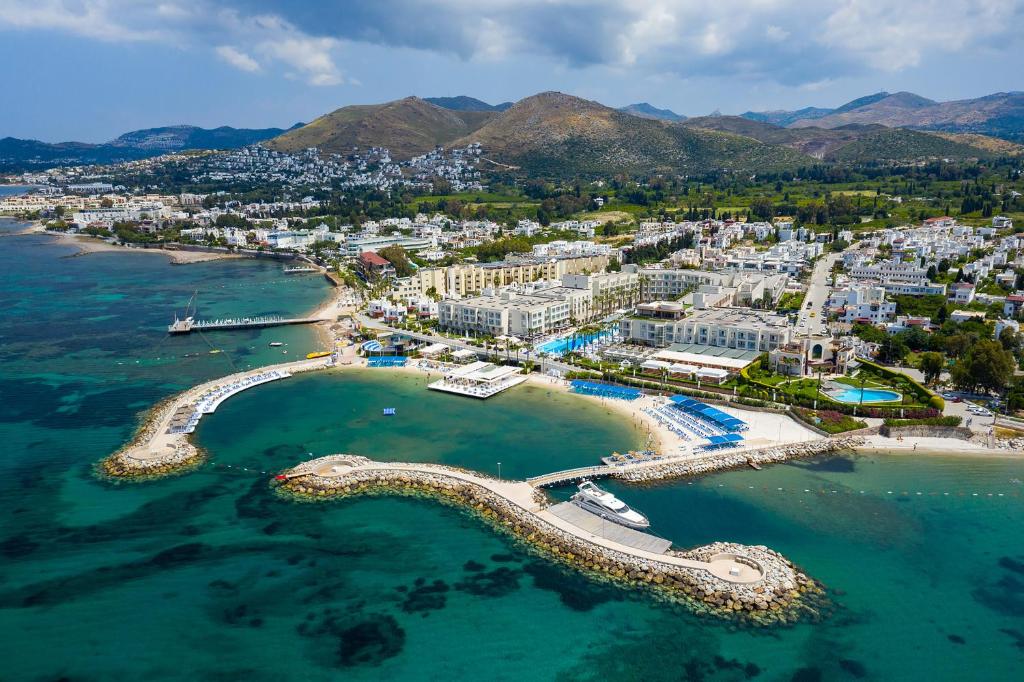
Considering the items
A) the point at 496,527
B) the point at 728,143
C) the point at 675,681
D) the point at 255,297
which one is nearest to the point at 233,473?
the point at 496,527

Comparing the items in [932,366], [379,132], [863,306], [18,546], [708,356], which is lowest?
[18,546]

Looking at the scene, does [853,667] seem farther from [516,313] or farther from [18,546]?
[516,313]

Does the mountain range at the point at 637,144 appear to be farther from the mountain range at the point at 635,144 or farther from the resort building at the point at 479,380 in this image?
the resort building at the point at 479,380

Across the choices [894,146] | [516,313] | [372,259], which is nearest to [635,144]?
[894,146]

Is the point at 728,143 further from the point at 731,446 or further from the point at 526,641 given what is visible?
the point at 526,641

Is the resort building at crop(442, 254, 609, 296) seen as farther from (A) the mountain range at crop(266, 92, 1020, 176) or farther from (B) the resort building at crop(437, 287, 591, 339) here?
(A) the mountain range at crop(266, 92, 1020, 176)

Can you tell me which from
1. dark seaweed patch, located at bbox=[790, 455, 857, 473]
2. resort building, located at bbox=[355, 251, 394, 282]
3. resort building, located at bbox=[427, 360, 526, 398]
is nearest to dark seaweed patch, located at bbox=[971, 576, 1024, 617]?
dark seaweed patch, located at bbox=[790, 455, 857, 473]

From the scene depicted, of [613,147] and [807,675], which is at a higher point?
[613,147]
